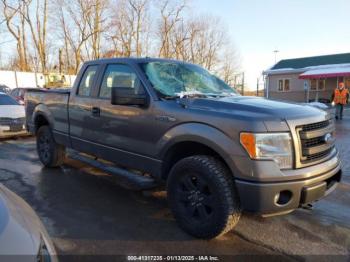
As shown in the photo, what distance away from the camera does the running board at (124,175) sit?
4609mm

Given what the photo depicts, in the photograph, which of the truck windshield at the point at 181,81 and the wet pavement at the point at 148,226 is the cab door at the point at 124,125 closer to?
the truck windshield at the point at 181,81

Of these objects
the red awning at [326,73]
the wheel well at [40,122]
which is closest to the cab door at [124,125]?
the wheel well at [40,122]

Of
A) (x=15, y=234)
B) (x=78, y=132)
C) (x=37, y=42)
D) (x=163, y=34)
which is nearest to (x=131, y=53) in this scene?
(x=163, y=34)

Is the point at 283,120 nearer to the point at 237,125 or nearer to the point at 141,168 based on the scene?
the point at 237,125

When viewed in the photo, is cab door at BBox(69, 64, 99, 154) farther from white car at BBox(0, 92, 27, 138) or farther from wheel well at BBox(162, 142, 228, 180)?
white car at BBox(0, 92, 27, 138)

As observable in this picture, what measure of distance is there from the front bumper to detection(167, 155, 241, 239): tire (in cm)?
16

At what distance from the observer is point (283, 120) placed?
323 centimetres

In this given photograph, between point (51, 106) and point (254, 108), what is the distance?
4036 millimetres

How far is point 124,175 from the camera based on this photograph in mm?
4719

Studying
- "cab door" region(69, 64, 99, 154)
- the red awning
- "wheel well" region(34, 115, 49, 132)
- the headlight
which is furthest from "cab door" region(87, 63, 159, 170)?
the red awning

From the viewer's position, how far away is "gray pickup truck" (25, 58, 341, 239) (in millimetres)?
3168

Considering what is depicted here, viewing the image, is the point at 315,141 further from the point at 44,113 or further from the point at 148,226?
the point at 44,113

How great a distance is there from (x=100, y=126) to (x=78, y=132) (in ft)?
2.32

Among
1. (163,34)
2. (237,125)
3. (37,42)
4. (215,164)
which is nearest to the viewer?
(237,125)
